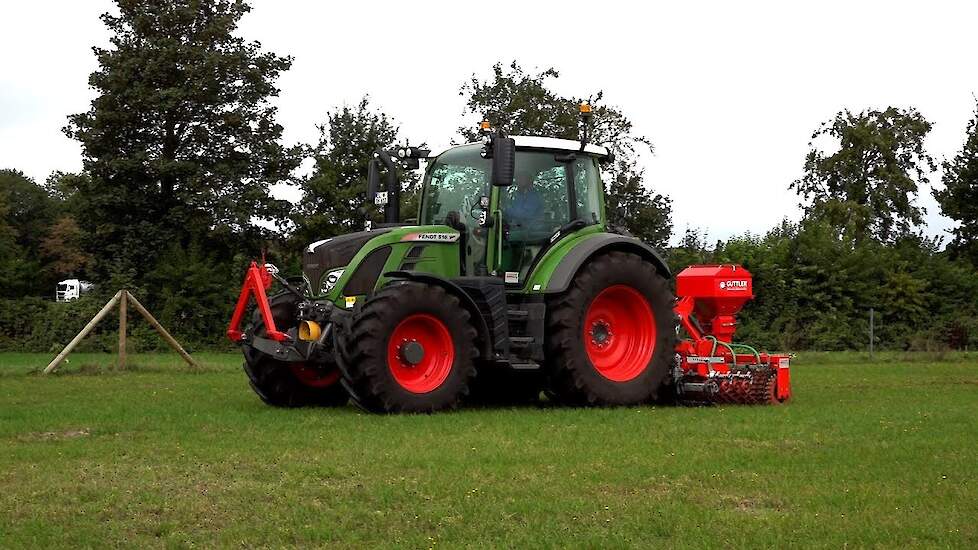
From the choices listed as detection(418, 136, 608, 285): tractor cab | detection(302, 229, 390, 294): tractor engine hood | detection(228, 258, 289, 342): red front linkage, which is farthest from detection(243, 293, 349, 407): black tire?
detection(418, 136, 608, 285): tractor cab

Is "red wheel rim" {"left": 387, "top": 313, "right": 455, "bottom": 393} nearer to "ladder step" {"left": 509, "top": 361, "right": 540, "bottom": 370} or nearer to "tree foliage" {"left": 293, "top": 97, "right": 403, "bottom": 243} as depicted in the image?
"ladder step" {"left": 509, "top": 361, "right": 540, "bottom": 370}

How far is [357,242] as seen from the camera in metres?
12.0

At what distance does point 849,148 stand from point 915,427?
4123cm

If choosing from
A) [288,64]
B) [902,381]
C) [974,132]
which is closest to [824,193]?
[974,132]

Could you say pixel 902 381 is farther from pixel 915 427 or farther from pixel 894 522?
pixel 894 522

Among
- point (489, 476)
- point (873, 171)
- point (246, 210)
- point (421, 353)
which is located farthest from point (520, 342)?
point (873, 171)

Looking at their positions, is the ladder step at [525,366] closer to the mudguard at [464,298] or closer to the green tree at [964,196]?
the mudguard at [464,298]

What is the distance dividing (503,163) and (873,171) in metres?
40.9

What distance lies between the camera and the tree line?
2675cm

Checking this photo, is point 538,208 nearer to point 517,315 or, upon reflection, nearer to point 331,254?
point 517,315

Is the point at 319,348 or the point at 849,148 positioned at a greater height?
the point at 849,148

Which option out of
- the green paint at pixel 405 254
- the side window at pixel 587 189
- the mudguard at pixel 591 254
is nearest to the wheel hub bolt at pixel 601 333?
the mudguard at pixel 591 254

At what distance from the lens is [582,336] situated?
40.1 feet

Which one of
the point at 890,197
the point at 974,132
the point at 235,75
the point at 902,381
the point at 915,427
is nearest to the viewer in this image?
the point at 915,427
